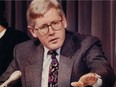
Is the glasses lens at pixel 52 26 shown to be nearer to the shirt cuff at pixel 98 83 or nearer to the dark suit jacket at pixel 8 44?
the shirt cuff at pixel 98 83

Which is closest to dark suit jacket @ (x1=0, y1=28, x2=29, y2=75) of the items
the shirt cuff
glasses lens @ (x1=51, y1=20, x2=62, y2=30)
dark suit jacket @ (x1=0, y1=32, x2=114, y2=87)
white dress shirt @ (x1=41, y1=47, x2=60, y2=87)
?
dark suit jacket @ (x1=0, y1=32, x2=114, y2=87)

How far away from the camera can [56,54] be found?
1678 mm

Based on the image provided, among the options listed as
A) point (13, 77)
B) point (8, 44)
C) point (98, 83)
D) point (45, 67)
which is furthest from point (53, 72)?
point (8, 44)

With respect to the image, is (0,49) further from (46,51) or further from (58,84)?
(58,84)

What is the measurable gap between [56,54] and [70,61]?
3.7 inches

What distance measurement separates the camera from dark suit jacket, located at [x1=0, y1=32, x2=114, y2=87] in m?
1.52

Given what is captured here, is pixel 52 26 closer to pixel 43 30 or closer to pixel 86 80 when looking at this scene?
pixel 43 30

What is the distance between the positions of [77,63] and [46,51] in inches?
7.7

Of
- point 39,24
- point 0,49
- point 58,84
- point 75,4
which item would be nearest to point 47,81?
point 58,84

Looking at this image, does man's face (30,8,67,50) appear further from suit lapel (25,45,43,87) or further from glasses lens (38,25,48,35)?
suit lapel (25,45,43,87)

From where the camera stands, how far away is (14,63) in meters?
1.80

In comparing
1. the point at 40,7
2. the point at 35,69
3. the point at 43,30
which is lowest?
the point at 35,69

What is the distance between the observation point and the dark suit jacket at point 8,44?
205 cm

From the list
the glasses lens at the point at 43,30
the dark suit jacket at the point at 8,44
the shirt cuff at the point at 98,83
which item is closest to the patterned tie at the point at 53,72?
the glasses lens at the point at 43,30
